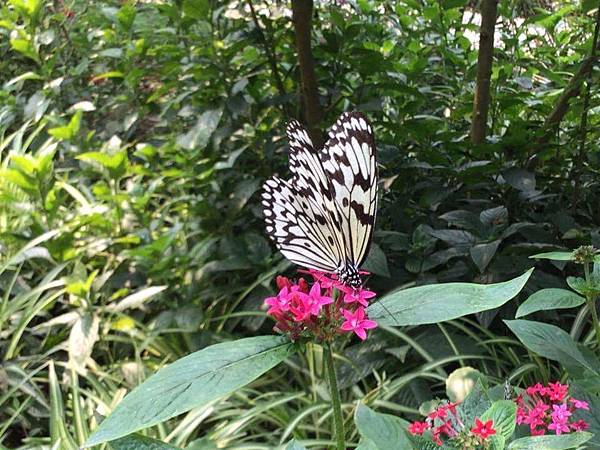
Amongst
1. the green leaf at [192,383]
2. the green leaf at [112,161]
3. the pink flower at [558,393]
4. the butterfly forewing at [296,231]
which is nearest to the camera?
the green leaf at [192,383]

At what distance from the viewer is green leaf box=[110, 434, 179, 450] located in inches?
24.9

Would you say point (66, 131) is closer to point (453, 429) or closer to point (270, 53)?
point (270, 53)

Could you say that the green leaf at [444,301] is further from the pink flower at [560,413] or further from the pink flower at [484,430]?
the pink flower at [560,413]

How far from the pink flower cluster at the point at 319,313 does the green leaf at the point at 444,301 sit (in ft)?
0.09

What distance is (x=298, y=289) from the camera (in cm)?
69

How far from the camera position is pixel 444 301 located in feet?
1.99

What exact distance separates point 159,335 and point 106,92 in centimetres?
158

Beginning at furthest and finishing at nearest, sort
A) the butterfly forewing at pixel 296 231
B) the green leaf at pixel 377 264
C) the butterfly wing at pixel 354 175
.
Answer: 1. the green leaf at pixel 377 264
2. the butterfly forewing at pixel 296 231
3. the butterfly wing at pixel 354 175

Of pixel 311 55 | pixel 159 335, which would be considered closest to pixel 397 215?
pixel 311 55

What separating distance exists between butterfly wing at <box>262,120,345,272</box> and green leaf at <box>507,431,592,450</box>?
472mm

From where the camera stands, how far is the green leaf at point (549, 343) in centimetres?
81

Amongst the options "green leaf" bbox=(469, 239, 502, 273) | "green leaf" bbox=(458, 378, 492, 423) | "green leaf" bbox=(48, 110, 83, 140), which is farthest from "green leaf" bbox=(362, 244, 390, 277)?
"green leaf" bbox=(48, 110, 83, 140)

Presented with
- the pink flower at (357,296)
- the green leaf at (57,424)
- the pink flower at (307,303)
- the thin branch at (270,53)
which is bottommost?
the green leaf at (57,424)

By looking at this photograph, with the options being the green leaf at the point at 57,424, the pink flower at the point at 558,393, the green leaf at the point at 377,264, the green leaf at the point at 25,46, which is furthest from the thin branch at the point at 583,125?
the green leaf at the point at 25,46
